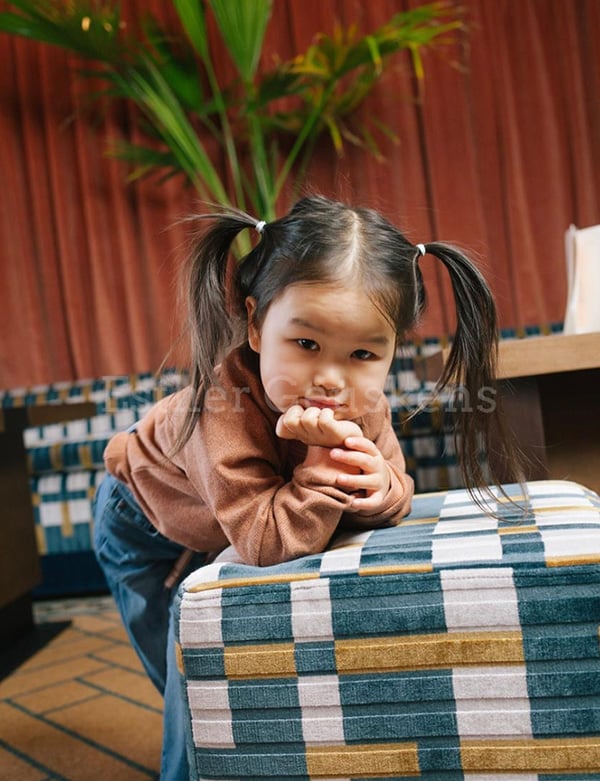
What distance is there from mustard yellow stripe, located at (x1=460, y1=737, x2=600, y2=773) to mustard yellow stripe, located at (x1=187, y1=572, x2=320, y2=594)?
165 mm

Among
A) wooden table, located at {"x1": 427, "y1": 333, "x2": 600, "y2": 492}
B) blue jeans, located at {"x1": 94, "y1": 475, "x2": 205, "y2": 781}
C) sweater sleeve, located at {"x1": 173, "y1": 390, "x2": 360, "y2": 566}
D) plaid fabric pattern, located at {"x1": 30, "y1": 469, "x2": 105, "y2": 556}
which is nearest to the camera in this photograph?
sweater sleeve, located at {"x1": 173, "y1": 390, "x2": 360, "y2": 566}

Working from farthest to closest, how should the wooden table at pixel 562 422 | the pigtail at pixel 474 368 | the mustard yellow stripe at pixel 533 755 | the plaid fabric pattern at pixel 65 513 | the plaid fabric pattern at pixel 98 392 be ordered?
1. the plaid fabric pattern at pixel 98 392
2. the plaid fabric pattern at pixel 65 513
3. the wooden table at pixel 562 422
4. the pigtail at pixel 474 368
5. the mustard yellow stripe at pixel 533 755

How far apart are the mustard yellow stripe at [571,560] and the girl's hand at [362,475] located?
0.21m

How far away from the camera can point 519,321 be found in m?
2.97

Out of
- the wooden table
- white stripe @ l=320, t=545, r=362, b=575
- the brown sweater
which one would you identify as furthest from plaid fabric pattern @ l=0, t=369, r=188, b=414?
white stripe @ l=320, t=545, r=362, b=575

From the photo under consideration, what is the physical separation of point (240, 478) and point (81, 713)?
0.82m

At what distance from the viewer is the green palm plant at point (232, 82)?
2449mm

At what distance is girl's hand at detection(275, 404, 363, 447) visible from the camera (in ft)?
2.27

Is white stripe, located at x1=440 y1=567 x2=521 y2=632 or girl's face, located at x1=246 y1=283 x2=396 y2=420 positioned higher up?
girl's face, located at x1=246 y1=283 x2=396 y2=420

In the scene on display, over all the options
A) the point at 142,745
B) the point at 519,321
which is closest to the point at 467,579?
the point at 142,745

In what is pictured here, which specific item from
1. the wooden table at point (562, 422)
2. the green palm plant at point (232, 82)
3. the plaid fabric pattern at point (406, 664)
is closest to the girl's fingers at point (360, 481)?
the plaid fabric pattern at point (406, 664)

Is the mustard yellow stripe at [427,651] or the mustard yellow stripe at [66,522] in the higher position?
the mustard yellow stripe at [427,651]

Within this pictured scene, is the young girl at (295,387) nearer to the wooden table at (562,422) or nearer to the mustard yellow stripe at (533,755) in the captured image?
the mustard yellow stripe at (533,755)

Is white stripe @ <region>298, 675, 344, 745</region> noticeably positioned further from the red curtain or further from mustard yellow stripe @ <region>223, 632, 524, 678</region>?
the red curtain
